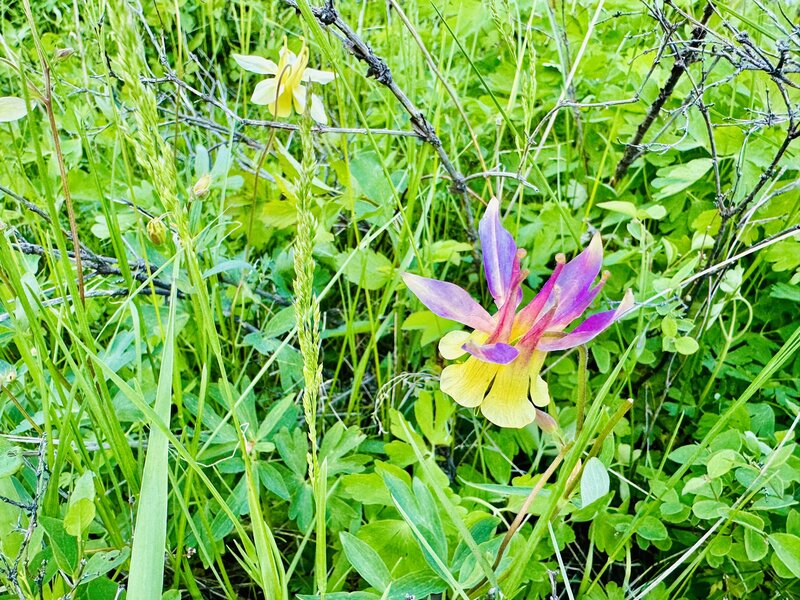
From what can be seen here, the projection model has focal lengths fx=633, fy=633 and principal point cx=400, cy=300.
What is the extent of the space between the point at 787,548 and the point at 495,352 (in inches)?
20.6

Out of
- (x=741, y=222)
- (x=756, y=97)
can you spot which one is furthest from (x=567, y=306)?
(x=756, y=97)

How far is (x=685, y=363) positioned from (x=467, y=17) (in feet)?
3.05

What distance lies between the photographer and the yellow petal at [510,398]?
2.19 feet

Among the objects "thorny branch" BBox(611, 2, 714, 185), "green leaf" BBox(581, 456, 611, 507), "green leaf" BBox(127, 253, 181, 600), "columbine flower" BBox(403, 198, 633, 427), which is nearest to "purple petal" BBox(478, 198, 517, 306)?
"columbine flower" BBox(403, 198, 633, 427)

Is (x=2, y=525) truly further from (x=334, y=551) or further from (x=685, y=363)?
(x=685, y=363)

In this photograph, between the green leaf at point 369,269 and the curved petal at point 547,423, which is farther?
the green leaf at point 369,269

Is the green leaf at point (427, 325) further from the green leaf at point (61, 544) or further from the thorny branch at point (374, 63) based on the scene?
the green leaf at point (61, 544)

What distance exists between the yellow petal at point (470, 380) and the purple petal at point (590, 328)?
0.06 meters

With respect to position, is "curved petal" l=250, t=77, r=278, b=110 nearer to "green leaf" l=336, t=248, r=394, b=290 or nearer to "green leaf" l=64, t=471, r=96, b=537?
"green leaf" l=336, t=248, r=394, b=290

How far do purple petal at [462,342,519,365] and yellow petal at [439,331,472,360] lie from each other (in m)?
0.07

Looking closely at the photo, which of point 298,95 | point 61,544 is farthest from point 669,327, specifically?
point 61,544

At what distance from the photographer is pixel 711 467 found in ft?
2.72

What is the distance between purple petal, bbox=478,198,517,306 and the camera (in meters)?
0.71

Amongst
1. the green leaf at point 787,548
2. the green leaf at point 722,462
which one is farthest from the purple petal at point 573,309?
the green leaf at point 787,548
